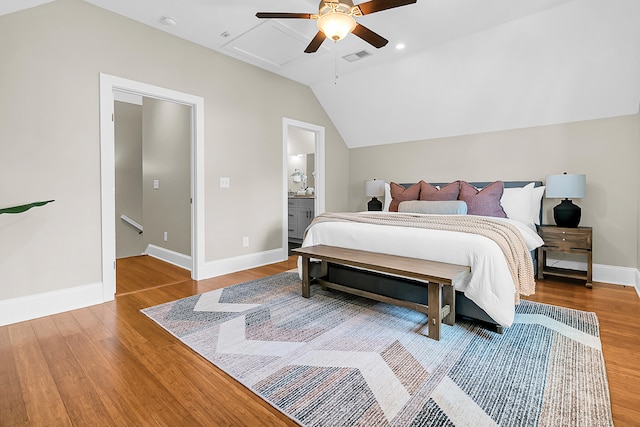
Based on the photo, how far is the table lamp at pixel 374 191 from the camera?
5031 millimetres

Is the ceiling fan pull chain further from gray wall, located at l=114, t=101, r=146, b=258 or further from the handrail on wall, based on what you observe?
the handrail on wall

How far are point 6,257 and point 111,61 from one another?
1.88m

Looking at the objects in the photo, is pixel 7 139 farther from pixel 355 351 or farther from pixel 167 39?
pixel 355 351

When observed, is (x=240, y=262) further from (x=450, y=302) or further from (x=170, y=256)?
(x=450, y=302)

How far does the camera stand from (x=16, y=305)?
237 cm

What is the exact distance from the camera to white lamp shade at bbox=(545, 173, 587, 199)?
3.22 m

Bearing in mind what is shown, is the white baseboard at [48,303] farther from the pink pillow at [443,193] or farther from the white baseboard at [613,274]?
the white baseboard at [613,274]

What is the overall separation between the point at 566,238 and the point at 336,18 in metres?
3.22

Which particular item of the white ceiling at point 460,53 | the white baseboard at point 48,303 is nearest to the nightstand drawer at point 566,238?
the white ceiling at point 460,53

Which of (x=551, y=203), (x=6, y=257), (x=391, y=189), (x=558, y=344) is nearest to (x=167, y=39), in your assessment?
(x=6, y=257)

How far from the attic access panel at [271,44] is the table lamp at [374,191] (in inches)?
86.2

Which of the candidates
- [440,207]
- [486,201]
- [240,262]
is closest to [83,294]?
[240,262]

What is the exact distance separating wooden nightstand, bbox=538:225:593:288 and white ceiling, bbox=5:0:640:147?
1.34 meters

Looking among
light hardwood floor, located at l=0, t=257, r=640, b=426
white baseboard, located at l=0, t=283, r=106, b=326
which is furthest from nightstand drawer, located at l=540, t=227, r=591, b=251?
white baseboard, located at l=0, t=283, r=106, b=326
